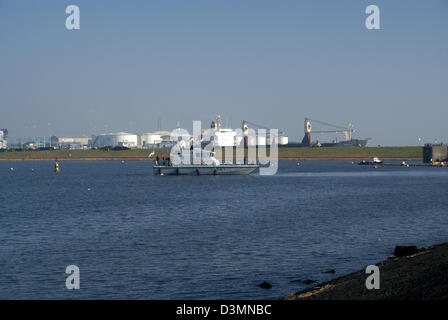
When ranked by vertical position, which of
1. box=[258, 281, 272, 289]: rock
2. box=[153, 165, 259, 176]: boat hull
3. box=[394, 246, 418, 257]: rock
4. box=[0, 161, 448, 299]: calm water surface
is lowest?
box=[0, 161, 448, 299]: calm water surface

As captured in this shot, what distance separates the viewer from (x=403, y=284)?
18859mm

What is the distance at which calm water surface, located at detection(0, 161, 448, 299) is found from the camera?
26125 millimetres

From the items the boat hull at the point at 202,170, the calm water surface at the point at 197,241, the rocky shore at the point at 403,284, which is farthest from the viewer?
the boat hull at the point at 202,170

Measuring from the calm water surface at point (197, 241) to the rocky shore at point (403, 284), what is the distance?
127 inches

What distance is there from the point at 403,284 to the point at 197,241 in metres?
20.9

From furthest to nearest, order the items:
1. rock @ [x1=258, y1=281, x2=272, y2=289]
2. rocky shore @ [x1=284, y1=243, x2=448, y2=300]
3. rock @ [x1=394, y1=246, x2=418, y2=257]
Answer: rock @ [x1=394, y1=246, x2=418, y2=257]
rock @ [x1=258, y1=281, x2=272, y2=289]
rocky shore @ [x1=284, y1=243, x2=448, y2=300]

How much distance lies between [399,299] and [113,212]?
43981mm

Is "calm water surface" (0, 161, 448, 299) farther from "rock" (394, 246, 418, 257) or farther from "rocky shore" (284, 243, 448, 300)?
"rocky shore" (284, 243, 448, 300)

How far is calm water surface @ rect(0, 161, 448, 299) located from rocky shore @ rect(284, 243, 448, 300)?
127 inches

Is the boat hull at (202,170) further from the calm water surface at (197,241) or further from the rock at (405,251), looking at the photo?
the rock at (405,251)

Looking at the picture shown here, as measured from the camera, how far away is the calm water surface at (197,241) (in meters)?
26.1

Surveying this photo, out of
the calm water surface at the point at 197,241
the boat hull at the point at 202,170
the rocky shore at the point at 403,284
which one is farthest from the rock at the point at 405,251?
the boat hull at the point at 202,170

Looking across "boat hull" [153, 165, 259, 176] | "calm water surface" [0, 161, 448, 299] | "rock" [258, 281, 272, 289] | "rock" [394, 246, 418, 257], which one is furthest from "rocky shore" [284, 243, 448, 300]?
"boat hull" [153, 165, 259, 176]
